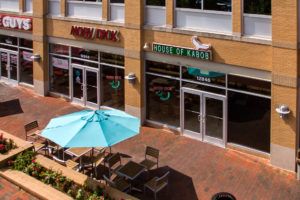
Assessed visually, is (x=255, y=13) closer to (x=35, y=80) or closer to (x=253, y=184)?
(x=253, y=184)

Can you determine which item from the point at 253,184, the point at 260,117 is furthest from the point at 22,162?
the point at 260,117

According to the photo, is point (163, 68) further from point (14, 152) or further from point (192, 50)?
point (14, 152)

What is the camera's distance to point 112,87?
20109 millimetres

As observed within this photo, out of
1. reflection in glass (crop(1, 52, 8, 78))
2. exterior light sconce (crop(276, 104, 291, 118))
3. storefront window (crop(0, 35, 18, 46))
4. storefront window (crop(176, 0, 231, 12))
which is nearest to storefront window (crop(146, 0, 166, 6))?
storefront window (crop(176, 0, 231, 12))

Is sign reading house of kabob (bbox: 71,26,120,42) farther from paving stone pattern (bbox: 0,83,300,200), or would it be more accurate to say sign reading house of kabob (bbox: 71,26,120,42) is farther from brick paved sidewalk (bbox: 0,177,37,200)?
brick paved sidewalk (bbox: 0,177,37,200)

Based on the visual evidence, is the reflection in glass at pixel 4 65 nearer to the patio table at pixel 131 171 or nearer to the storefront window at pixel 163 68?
the storefront window at pixel 163 68

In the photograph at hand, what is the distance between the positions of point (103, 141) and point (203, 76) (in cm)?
638

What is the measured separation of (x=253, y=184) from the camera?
548 inches

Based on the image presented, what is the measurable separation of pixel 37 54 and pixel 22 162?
1037 centimetres

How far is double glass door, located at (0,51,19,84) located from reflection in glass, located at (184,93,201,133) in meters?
12.3

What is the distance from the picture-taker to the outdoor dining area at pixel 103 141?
11.9 meters

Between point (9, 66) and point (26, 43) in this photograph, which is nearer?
point (26, 43)

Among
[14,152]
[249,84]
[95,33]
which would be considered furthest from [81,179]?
[95,33]

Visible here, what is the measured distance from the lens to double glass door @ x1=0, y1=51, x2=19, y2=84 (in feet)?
81.6
